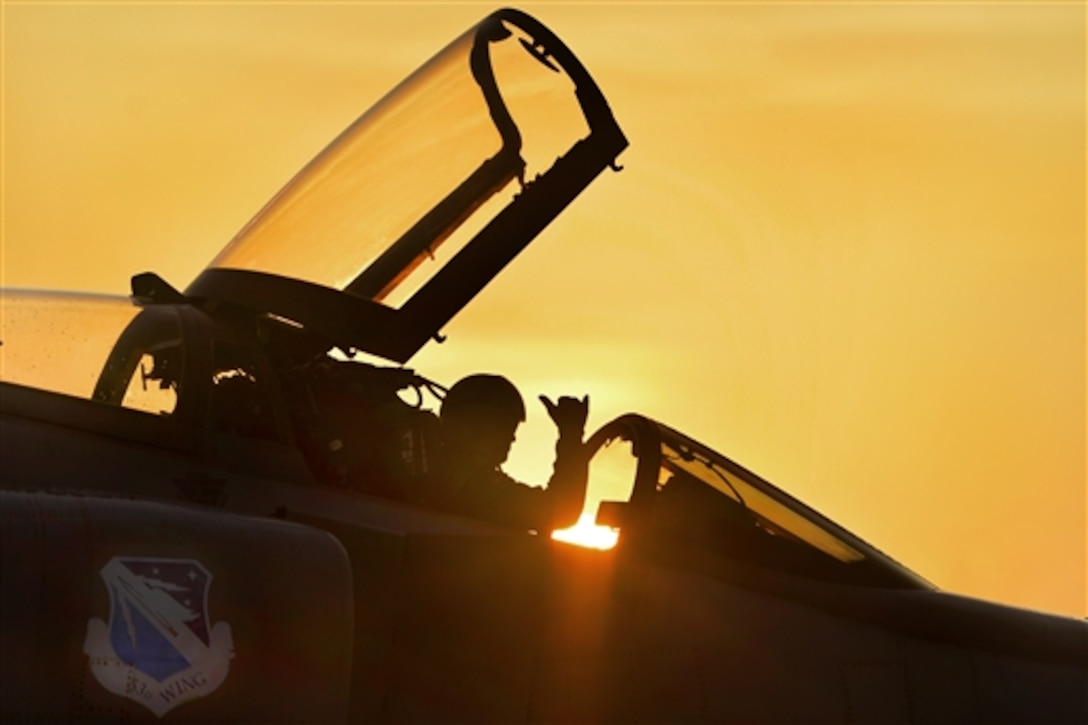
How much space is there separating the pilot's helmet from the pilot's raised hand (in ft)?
0.89

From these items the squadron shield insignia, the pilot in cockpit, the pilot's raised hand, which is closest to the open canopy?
the pilot in cockpit

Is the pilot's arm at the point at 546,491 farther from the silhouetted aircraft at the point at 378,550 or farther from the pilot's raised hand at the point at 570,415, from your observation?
the silhouetted aircraft at the point at 378,550

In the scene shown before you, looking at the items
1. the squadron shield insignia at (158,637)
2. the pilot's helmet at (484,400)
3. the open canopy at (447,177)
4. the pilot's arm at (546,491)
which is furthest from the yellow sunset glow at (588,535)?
the squadron shield insignia at (158,637)

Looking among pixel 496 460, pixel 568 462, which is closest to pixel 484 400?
pixel 496 460

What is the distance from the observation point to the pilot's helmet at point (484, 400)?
9.16 m

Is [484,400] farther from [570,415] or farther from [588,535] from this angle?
[588,535]

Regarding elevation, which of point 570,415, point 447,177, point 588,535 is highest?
point 447,177

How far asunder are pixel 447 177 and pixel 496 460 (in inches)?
73.2

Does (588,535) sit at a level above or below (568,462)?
below

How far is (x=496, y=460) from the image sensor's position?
901cm

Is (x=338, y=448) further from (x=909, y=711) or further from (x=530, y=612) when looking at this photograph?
(x=909, y=711)

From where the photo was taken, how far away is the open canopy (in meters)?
9.77

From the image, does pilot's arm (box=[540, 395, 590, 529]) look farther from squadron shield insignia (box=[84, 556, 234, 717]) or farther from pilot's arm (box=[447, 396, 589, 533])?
squadron shield insignia (box=[84, 556, 234, 717])

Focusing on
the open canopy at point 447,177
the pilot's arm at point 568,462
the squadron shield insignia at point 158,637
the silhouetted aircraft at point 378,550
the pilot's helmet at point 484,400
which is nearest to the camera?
the squadron shield insignia at point 158,637
